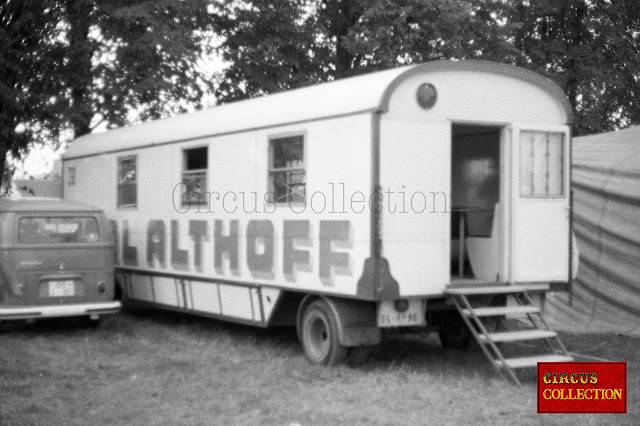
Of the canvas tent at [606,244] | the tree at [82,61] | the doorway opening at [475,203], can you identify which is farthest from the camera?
the tree at [82,61]

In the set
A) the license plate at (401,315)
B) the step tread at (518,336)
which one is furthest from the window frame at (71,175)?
the step tread at (518,336)

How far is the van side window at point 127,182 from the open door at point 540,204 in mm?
5807

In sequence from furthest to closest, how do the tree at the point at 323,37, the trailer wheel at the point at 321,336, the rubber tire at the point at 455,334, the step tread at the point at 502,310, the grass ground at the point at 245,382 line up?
the tree at the point at 323,37 → the rubber tire at the point at 455,334 → the trailer wheel at the point at 321,336 → the step tread at the point at 502,310 → the grass ground at the point at 245,382

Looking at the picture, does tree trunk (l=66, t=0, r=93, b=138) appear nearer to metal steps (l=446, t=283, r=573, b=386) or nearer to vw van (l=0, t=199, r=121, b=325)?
vw van (l=0, t=199, r=121, b=325)

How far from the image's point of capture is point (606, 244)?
12617mm

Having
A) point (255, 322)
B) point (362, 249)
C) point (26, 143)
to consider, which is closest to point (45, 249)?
point (255, 322)

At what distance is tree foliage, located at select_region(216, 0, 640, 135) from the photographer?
19672 millimetres

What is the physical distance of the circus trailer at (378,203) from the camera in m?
8.73

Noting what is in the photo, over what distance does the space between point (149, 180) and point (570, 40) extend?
17512mm

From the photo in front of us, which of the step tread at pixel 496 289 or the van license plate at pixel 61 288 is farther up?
the step tread at pixel 496 289

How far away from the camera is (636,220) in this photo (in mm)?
12258

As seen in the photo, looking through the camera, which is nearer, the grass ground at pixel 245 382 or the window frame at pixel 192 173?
the grass ground at pixel 245 382

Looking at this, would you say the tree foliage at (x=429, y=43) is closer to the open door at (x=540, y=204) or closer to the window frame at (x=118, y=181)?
the window frame at (x=118, y=181)

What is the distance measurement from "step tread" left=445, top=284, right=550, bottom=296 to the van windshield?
202 inches
